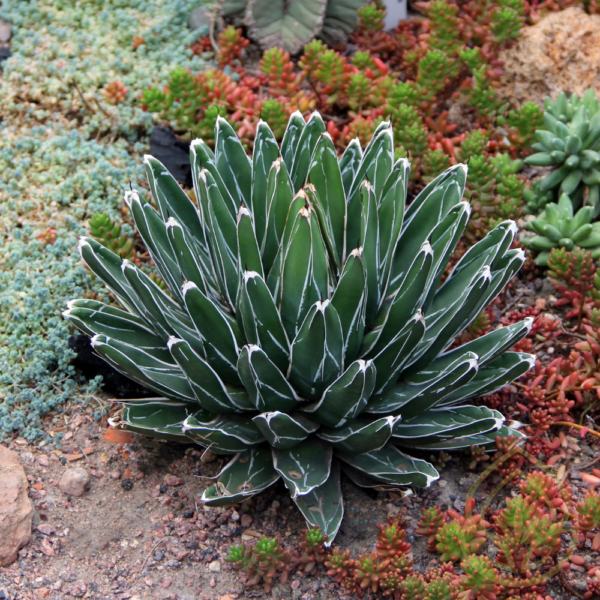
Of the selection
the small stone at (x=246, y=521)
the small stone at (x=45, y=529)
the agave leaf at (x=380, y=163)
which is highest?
the agave leaf at (x=380, y=163)

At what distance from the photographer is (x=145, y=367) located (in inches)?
96.5

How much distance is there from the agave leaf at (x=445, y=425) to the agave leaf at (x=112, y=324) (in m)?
1.00

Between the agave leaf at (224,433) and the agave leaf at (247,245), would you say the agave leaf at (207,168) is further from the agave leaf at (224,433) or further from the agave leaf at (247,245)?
the agave leaf at (224,433)

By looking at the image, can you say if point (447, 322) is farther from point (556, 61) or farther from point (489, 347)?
point (556, 61)

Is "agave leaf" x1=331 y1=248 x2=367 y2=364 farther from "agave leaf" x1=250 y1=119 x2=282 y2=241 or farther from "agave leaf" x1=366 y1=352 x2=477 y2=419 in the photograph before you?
"agave leaf" x1=250 y1=119 x2=282 y2=241

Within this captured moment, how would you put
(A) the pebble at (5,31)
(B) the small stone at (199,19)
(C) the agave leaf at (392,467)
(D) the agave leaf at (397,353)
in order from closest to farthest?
(D) the agave leaf at (397,353), (C) the agave leaf at (392,467), (A) the pebble at (5,31), (B) the small stone at (199,19)

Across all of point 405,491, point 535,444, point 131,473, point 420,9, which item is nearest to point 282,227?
point 405,491

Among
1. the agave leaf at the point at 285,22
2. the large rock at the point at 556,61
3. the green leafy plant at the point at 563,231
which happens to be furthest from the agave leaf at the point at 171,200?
the large rock at the point at 556,61

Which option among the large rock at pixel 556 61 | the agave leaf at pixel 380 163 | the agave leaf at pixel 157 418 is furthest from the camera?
the large rock at pixel 556 61

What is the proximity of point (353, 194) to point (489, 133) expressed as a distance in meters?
1.87

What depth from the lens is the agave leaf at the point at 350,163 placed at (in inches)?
107

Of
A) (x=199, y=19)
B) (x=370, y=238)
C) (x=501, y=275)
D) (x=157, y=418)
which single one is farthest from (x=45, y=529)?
(x=199, y=19)

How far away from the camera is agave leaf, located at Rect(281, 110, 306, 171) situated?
268cm

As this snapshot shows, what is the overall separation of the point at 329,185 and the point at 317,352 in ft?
2.02
